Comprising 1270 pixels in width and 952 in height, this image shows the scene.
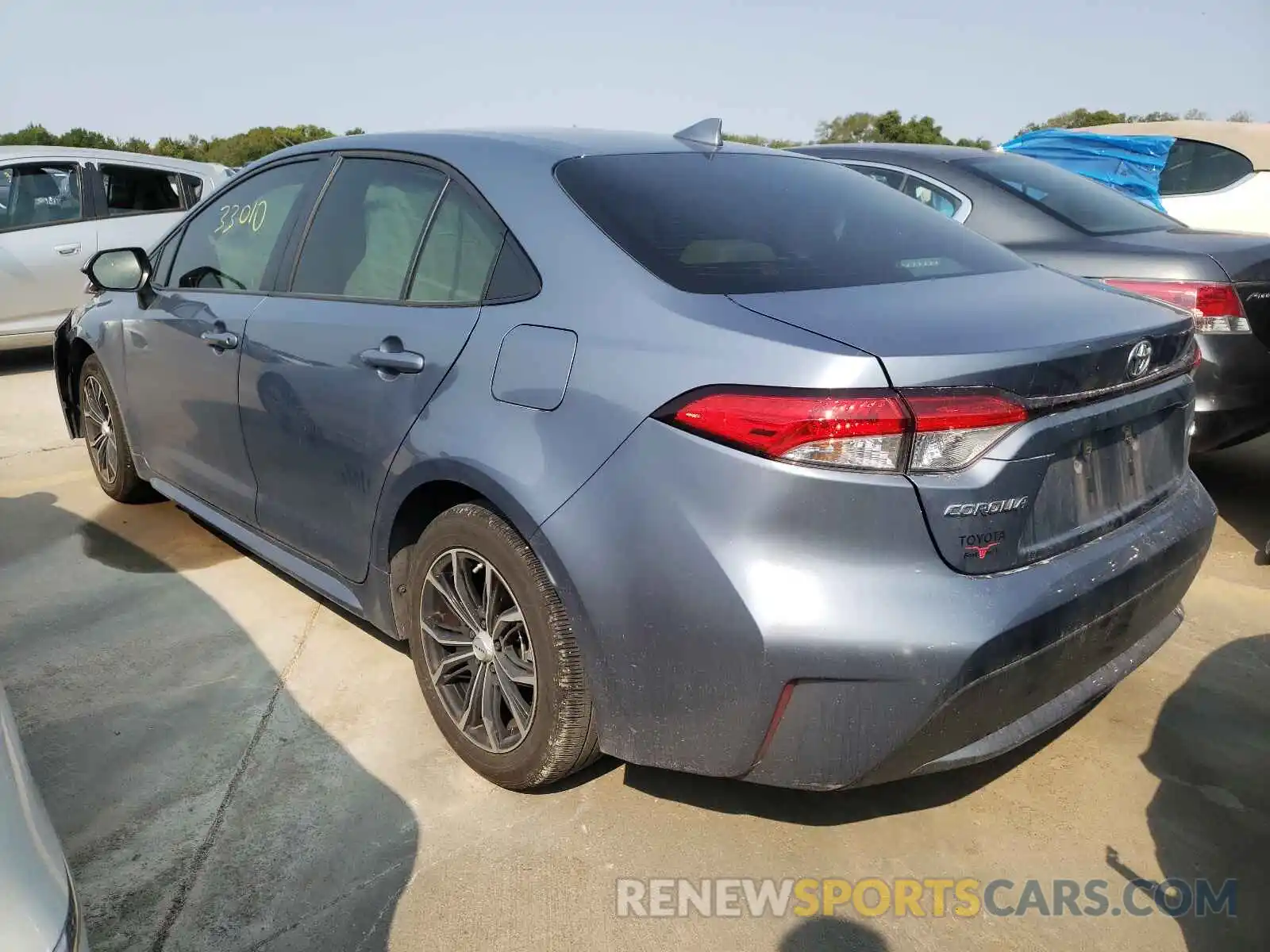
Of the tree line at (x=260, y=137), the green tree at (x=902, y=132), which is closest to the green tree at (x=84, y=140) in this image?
the tree line at (x=260, y=137)

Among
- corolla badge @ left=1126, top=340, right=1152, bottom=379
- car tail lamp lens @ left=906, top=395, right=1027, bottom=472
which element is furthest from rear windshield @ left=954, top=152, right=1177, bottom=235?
car tail lamp lens @ left=906, top=395, right=1027, bottom=472

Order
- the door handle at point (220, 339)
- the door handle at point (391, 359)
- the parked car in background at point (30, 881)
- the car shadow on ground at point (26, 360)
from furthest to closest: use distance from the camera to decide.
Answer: the car shadow on ground at point (26, 360)
the door handle at point (220, 339)
the door handle at point (391, 359)
the parked car in background at point (30, 881)

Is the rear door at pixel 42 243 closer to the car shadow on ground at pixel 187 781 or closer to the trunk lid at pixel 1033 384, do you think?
the car shadow on ground at pixel 187 781

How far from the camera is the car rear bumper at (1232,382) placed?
3.97m

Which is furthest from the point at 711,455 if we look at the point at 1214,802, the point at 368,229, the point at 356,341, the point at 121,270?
the point at 121,270

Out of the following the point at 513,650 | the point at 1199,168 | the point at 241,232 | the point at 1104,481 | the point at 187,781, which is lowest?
the point at 187,781

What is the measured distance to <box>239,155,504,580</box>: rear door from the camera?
8.23 feet

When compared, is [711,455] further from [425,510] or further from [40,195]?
[40,195]

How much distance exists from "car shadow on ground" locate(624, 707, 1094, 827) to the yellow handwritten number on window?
223 centimetres

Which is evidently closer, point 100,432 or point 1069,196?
point 100,432

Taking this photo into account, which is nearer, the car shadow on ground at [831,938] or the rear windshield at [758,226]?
the car shadow on ground at [831,938]

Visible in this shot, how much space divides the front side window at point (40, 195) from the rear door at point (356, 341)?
595cm

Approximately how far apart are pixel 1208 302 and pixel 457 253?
121 inches

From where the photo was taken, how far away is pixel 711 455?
187cm
